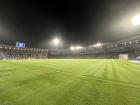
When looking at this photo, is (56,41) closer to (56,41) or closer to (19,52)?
(56,41)

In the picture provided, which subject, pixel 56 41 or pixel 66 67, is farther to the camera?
pixel 56 41

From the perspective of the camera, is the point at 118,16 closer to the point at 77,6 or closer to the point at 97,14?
the point at 97,14

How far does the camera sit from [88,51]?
5353 centimetres

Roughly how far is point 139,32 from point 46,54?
194 ft

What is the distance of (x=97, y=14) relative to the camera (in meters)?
22.5

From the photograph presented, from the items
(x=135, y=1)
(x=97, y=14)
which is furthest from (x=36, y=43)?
(x=135, y=1)

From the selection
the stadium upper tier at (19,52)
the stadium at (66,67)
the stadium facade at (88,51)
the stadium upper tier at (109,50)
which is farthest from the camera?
the stadium upper tier at (19,52)

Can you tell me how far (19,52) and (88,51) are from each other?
47522 millimetres

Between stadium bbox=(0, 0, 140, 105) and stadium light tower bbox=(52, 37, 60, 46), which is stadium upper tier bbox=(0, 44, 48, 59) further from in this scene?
stadium light tower bbox=(52, 37, 60, 46)

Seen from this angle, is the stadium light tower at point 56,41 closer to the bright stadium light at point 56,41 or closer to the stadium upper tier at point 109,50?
the bright stadium light at point 56,41

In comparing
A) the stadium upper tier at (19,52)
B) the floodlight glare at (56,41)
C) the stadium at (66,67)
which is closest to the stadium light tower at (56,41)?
the floodlight glare at (56,41)

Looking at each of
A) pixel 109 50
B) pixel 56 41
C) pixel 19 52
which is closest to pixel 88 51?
pixel 109 50

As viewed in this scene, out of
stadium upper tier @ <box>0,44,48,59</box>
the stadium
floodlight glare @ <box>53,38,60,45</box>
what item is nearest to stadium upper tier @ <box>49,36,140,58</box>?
the stadium

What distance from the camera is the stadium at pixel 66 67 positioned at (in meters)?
2.00
